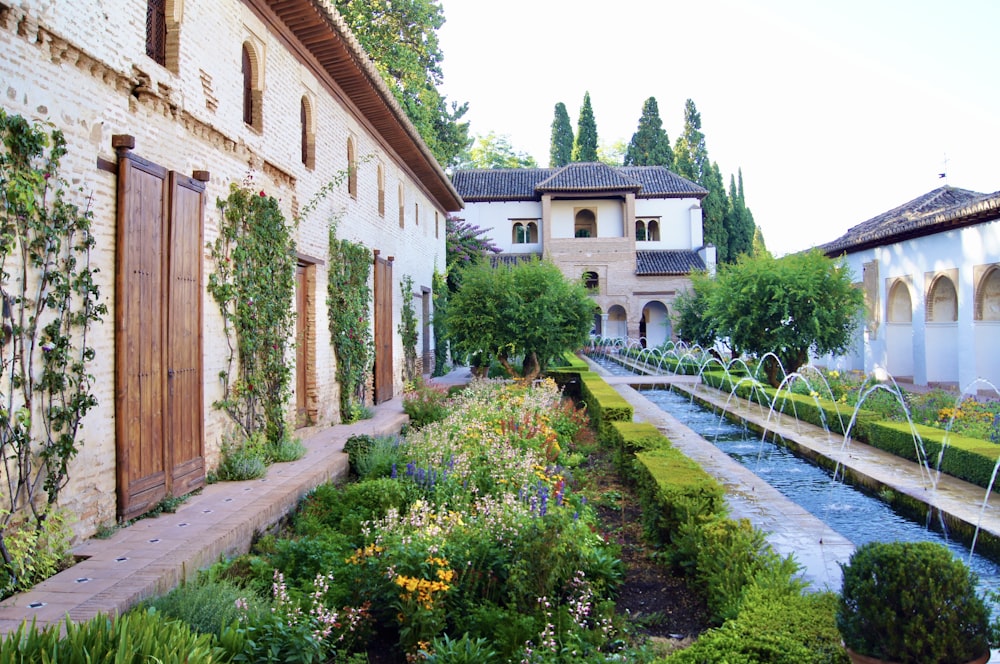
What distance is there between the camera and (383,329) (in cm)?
1405

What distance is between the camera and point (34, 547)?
4.31m

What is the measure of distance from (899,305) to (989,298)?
4263mm

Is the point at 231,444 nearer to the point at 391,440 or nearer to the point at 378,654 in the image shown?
the point at 391,440

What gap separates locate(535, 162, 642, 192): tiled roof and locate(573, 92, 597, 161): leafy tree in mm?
9596

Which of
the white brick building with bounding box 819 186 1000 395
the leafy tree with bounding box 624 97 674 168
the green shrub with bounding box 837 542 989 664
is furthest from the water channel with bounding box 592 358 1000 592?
the leafy tree with bounding box 624 97 674 168

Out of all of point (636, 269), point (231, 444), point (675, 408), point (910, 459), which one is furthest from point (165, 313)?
point (636, 269)

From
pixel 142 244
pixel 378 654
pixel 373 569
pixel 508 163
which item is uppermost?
pixel 508 163

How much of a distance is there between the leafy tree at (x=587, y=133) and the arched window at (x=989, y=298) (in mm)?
30897

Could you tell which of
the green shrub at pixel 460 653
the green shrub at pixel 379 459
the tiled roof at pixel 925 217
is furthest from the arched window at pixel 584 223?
the green shrub at pixel 460 653

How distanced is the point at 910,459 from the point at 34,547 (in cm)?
870

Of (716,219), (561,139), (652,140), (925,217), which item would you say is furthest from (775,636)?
(561,139)

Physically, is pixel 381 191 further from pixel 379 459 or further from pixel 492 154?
pixel 492 154

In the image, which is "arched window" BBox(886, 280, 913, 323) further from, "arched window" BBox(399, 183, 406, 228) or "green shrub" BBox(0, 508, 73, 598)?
"green shrub" BBox(0, 508, 73, 598)

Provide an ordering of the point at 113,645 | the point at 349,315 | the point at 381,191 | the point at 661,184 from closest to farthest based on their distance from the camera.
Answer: the point at 113,645 < the point at 349,315 < the point at 381,191 < the point at 661,184
